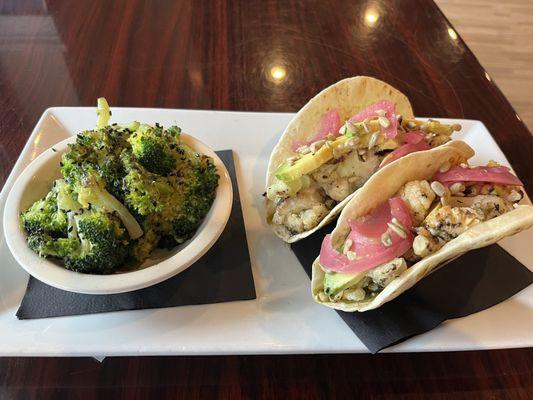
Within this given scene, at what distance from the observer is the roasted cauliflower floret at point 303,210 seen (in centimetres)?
165

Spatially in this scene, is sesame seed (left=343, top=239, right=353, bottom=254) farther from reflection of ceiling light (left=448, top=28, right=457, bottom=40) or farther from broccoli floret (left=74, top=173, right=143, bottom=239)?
reflection of ceiling light (left=448, top=28, right=457, bottom=40)

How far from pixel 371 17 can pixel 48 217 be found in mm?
2676

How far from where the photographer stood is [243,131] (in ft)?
6.97

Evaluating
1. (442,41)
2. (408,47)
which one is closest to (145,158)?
(408,47)

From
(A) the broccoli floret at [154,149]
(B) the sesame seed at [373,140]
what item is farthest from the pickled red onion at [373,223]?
(A) the broccoli floret at [154,149]

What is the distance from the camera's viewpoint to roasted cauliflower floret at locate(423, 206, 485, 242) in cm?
140

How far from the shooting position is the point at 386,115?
5.76 ft

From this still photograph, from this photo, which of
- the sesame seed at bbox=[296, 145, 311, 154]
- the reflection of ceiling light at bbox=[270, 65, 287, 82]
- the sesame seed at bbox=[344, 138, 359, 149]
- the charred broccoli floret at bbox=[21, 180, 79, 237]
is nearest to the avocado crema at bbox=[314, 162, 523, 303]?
the sesame seed at bbox=[344, 138, 359, 149]

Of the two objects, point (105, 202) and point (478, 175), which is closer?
point (105, 202)

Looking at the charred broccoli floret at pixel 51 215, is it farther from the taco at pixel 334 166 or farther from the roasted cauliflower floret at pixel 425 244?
the roasted cauliflower floret at pixel 425 244

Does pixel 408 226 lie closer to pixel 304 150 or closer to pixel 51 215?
pixel 304 150

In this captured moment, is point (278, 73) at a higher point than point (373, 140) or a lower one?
lower

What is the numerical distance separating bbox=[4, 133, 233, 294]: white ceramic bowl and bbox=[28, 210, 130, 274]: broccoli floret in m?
0.03

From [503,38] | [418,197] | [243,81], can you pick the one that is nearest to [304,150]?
[418,197]
